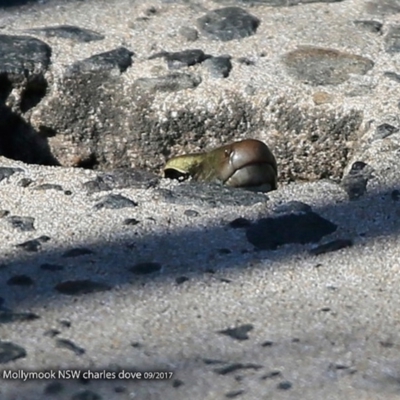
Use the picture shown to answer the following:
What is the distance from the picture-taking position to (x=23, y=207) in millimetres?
2508

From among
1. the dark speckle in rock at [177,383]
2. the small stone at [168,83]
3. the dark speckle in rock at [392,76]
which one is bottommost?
the dark speckle in rock at [177,383]

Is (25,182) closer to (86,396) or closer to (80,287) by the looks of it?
(80,287)

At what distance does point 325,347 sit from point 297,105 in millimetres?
1191

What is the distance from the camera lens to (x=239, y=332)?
2.05 metres

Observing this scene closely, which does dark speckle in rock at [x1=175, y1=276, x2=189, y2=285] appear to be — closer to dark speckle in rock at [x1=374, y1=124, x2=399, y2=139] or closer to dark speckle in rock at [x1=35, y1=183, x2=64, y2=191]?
dark speckle in rock at [x1=35, y1=183, x2=64, y2=191]

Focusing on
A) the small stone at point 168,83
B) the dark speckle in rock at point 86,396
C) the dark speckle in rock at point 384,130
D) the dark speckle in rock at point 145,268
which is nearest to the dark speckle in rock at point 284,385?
the dark speckle in rock at point 86,396

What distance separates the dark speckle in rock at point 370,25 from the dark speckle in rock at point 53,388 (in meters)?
1.96

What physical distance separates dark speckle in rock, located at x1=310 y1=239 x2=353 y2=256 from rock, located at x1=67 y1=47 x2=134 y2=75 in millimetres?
1076

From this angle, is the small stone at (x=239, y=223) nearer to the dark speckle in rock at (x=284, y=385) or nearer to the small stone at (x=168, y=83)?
the dark speckle in rock at (x=284, y=385)

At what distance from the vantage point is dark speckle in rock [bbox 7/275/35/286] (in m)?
2.20

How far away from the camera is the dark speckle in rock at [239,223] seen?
2.43 m

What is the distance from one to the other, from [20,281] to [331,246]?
Result: 0.68 metres

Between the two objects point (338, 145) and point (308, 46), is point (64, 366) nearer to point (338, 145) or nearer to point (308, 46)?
point (338, 145)

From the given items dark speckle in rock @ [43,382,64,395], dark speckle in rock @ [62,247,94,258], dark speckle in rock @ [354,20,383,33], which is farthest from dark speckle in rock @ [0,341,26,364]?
dark speckle in rock @ [354,20,383,33]
